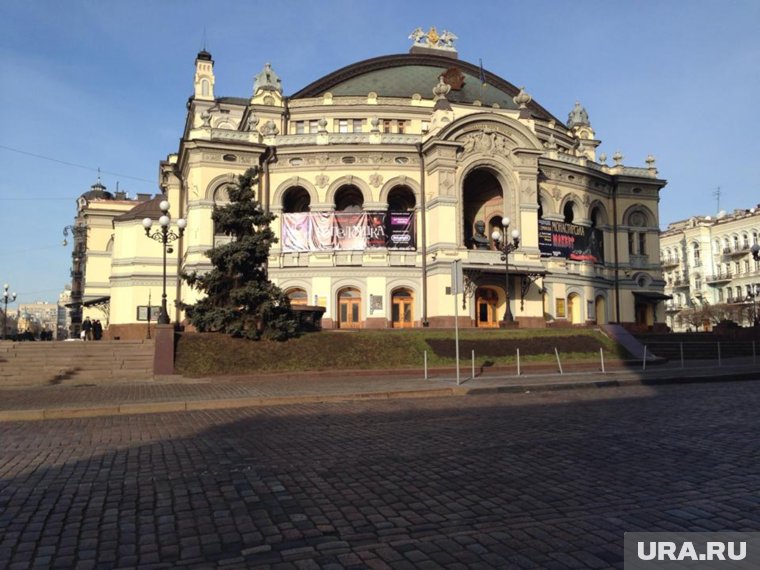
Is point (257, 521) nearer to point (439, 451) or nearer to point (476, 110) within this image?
point (439, 451)

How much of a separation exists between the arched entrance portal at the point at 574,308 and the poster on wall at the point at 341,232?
13492 mm

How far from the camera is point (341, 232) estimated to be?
137 feet

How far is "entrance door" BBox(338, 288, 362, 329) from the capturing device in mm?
41500

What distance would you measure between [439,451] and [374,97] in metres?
42.1

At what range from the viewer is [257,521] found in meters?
5.47

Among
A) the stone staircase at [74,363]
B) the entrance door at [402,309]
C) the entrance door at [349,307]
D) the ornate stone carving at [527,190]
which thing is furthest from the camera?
the ornate stone carving at [527,190]

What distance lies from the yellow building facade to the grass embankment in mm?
9524

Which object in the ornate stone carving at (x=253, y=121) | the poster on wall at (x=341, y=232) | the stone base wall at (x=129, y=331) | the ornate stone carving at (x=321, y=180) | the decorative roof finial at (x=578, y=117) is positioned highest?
the decorative roof finial at (x=578, y=117)

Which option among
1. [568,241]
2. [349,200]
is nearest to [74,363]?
[349,200]

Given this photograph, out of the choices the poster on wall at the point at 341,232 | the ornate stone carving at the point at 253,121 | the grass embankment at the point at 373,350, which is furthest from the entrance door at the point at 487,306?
A: the ornate stone carving at the point at 253,121

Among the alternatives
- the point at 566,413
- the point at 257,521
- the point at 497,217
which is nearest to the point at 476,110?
the point at 497,217

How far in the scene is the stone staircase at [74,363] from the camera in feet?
71.5

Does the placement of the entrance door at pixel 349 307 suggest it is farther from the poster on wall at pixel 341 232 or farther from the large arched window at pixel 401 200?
the large arched window at pixel 401 200

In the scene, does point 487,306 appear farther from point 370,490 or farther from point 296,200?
point 370,490
